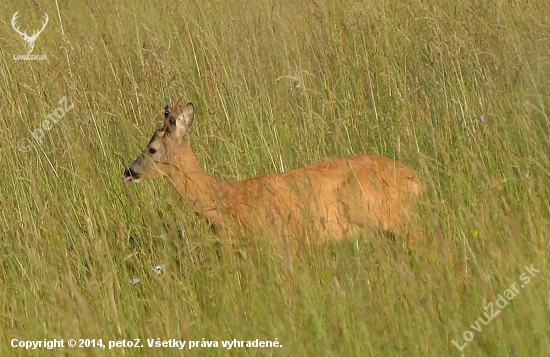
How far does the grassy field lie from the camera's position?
9.41ft

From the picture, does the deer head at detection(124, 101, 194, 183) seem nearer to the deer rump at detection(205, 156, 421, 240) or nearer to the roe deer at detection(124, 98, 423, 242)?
the roe deer at detection(124, 98, 423, 242)

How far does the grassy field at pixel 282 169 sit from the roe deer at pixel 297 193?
3.6 inches

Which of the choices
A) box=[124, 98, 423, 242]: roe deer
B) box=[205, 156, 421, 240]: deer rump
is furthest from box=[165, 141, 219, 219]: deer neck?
box=[205, 156, 421, 240]: deer rump

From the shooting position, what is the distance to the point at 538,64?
4691 millimetres

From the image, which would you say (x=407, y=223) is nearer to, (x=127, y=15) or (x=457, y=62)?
(x=457, y=62)

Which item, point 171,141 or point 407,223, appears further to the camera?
point 171,141

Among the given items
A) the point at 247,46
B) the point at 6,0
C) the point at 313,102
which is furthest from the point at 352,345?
the point at 6,0

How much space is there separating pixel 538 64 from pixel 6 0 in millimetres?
3244

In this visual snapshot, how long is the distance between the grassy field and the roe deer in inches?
3.6

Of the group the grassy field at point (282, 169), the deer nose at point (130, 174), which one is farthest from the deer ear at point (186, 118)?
the deer nose at point (130, 174)

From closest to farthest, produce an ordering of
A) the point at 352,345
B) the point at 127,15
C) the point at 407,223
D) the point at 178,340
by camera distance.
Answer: the point at 352,345
the point at 178,340
the point at 407,223
the point at 127,15

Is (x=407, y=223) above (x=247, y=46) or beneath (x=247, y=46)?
beneath

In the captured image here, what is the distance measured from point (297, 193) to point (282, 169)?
1.41m

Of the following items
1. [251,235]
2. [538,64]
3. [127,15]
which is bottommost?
[251,235]
